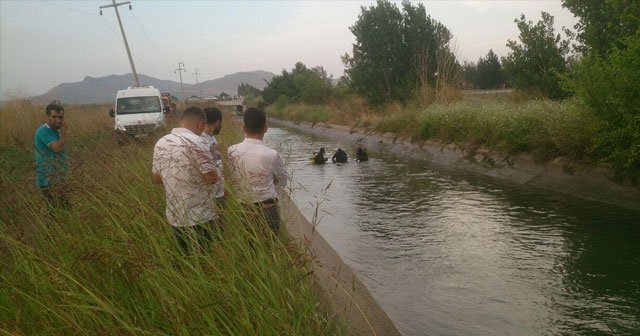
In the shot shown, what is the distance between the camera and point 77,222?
4.46 metres

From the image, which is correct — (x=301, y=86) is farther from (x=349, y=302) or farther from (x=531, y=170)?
(x=349, y=302)

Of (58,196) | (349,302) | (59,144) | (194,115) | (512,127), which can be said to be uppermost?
(194,115)

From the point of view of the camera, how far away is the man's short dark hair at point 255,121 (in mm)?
4848

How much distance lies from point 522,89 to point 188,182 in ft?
64.1

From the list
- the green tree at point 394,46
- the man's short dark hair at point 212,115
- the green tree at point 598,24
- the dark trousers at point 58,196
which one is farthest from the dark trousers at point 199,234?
the green tree at point 394,46

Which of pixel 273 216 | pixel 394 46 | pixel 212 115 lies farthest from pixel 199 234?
pixel 394 46

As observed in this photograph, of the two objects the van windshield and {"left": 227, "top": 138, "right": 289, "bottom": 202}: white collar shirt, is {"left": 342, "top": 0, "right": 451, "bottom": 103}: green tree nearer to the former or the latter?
the van windshield

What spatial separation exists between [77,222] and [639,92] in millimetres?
9229

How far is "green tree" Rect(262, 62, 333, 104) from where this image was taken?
2201 inches

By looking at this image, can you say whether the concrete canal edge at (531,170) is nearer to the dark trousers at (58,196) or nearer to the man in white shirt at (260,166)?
the man in white shirt at (260,166)

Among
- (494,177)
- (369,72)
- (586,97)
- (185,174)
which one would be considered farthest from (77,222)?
(369,72)

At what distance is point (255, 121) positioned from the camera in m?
4.85

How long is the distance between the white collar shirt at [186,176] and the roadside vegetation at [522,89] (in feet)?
25.5

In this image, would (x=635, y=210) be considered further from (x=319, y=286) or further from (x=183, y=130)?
(x=183, y=130)
